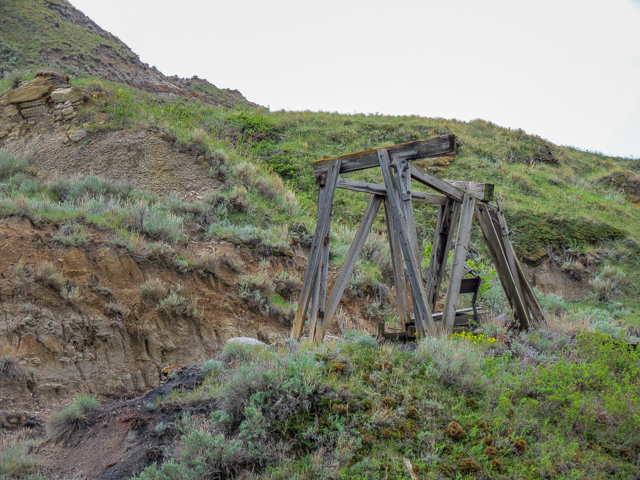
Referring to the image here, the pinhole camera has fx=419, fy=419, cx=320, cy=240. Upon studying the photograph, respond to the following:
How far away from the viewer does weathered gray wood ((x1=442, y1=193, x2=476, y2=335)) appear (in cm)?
587

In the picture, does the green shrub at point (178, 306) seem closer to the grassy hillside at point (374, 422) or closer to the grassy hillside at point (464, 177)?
the grassy hillside at point (374, 422)

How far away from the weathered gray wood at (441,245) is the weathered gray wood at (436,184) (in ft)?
0.88

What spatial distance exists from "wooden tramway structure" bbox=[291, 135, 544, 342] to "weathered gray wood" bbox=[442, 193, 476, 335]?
1 centimetres

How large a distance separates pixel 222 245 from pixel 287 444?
19.7 ft

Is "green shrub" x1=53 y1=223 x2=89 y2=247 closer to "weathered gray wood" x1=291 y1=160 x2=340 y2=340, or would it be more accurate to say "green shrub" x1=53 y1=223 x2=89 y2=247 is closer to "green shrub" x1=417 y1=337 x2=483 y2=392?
"weathered gray wood" x1=291 y1=160 x2=340 y2=340

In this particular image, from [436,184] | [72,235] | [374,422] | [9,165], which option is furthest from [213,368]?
[9,165]

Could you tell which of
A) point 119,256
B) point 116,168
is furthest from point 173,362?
point 116,168

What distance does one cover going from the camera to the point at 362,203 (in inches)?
586

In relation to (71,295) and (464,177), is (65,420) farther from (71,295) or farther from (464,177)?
(464,177)

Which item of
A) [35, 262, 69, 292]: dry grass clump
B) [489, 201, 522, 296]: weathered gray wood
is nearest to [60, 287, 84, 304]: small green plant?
[35, 262, 69, 292]: dry grass clump

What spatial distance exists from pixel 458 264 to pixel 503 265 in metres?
1.20

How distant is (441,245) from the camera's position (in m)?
7.04

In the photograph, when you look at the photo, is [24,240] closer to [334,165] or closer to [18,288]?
[18,288]

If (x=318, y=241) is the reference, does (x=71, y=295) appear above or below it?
below
